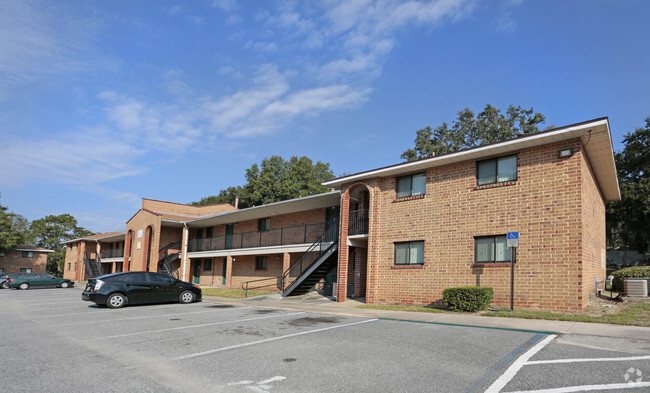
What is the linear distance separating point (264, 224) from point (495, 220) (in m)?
17.5

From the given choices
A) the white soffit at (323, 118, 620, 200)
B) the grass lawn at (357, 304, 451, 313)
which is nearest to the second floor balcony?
the white soffit at (323, 118, 620, 200)

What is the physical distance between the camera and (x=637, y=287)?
1495 cm

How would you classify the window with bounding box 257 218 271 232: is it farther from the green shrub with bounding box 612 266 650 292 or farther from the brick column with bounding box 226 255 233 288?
the green shrub with bounding box 612 266 650 292

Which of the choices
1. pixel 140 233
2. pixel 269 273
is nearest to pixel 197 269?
pixel 140 233

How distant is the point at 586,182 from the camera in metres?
13.2

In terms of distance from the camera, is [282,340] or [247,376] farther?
[282,340]

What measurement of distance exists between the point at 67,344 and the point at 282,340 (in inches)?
161

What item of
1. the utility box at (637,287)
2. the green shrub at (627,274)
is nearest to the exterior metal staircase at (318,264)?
the utility box at (637,287)

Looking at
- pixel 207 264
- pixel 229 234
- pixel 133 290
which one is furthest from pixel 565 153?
pixel 207 264

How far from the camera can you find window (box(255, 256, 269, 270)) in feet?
89.0

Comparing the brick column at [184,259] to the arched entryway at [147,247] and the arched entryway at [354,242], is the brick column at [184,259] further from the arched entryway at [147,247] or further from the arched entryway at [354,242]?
the arched entryway at [354,242]

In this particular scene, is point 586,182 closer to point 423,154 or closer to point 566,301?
point 566,301

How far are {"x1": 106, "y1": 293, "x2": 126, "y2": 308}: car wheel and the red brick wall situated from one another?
9.02 metres

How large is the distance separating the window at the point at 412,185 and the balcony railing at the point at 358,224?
8.35ft
